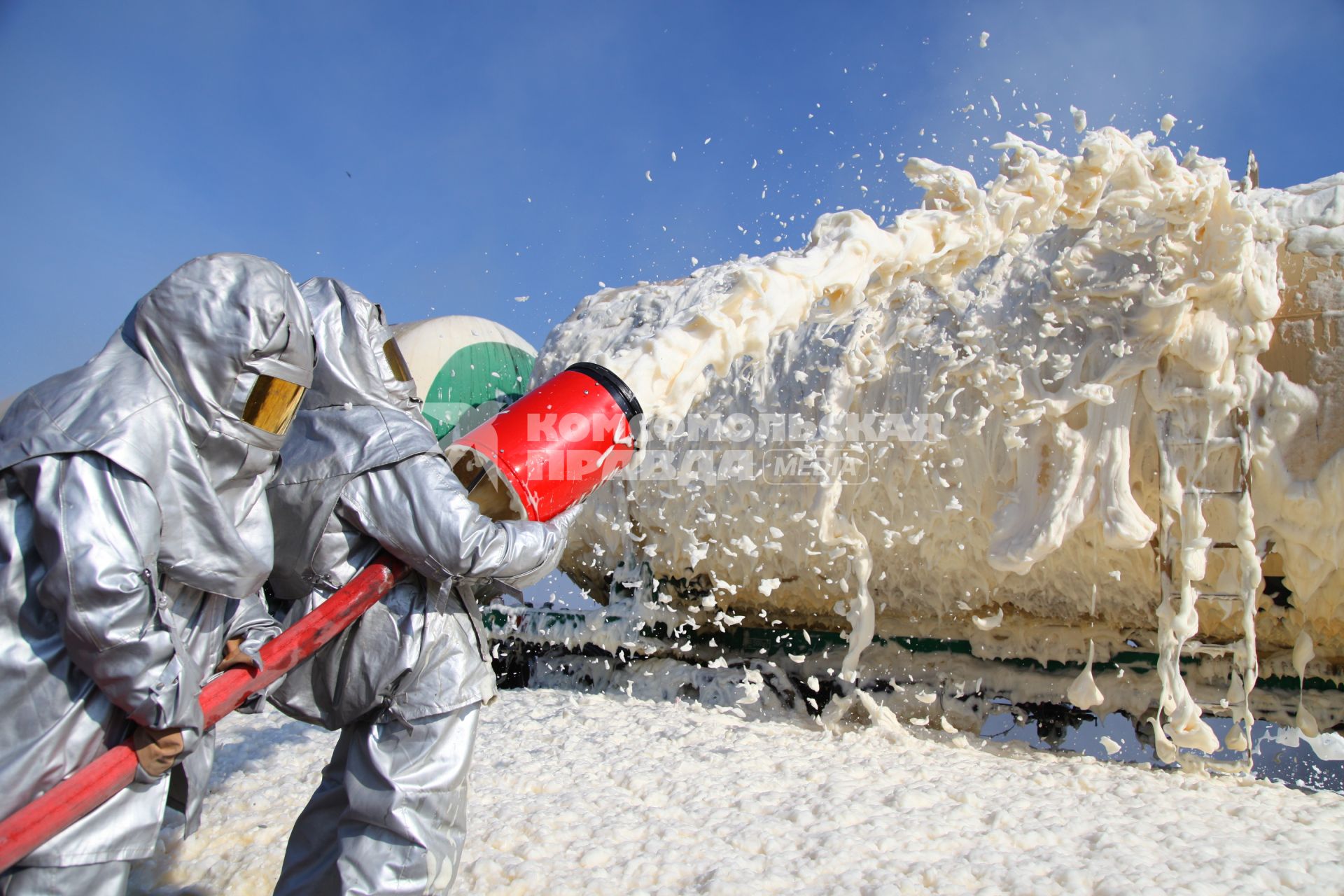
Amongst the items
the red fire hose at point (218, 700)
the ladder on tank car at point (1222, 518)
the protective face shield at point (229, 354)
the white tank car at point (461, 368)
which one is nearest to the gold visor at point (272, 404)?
the protective face shield at point (229, 354)

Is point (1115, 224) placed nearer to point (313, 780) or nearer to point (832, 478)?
point (832, 478)

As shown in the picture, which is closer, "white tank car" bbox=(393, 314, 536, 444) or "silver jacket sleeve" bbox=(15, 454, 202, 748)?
"silver jacket sleeve" bbox=(15, 454, 202, 748)

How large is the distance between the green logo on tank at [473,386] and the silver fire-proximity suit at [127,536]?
2998 mm

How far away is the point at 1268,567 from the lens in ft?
7.88

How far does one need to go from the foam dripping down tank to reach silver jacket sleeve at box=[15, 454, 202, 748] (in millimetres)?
673

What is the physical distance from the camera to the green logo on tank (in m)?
4.35

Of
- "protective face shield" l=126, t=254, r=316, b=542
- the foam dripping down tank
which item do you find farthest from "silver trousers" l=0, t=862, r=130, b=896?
the foam dripping down tank

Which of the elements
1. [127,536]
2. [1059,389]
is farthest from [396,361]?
[1059,389]

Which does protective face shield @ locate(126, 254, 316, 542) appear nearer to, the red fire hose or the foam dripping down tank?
the red fire hose

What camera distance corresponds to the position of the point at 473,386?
4.50 meters

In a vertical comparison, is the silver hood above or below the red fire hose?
above

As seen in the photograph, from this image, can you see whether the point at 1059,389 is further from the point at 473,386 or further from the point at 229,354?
the point at 473,386

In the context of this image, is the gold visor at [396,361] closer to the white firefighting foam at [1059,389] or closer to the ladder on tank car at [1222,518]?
the white firefighting foam at [1059,389]

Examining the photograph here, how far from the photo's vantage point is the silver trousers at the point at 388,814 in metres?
1.38
